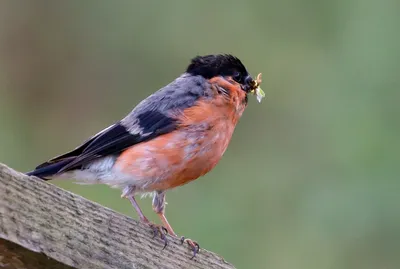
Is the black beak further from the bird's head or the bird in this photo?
the bird

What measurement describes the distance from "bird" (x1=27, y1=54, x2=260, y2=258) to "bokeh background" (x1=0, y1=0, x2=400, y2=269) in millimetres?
1063

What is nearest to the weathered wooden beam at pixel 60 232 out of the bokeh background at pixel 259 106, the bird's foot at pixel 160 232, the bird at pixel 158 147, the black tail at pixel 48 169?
the bird's foot at pixel 160 232

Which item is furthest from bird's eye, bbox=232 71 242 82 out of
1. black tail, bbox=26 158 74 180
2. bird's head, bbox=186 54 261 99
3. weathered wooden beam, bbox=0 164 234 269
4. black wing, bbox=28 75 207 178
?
weathered wooden beam, bbox=0 164 234 269

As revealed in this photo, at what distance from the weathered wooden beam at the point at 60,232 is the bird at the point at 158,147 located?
37.2 inches

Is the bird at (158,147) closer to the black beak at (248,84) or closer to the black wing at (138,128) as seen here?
the black wing at (138,128)

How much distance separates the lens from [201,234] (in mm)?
4699

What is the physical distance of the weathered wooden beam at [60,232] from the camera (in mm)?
1939

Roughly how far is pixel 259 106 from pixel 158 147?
245cm

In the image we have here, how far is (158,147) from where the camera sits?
11.4 ft

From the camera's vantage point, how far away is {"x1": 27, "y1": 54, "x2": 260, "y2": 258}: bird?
3441mm

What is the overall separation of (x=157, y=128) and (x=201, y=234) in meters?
1.30

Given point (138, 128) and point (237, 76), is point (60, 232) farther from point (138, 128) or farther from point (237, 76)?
point (237, 76)

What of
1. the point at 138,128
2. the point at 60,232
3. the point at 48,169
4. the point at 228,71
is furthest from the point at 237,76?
the point at 60,232

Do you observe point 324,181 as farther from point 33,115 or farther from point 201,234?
point 33,115
